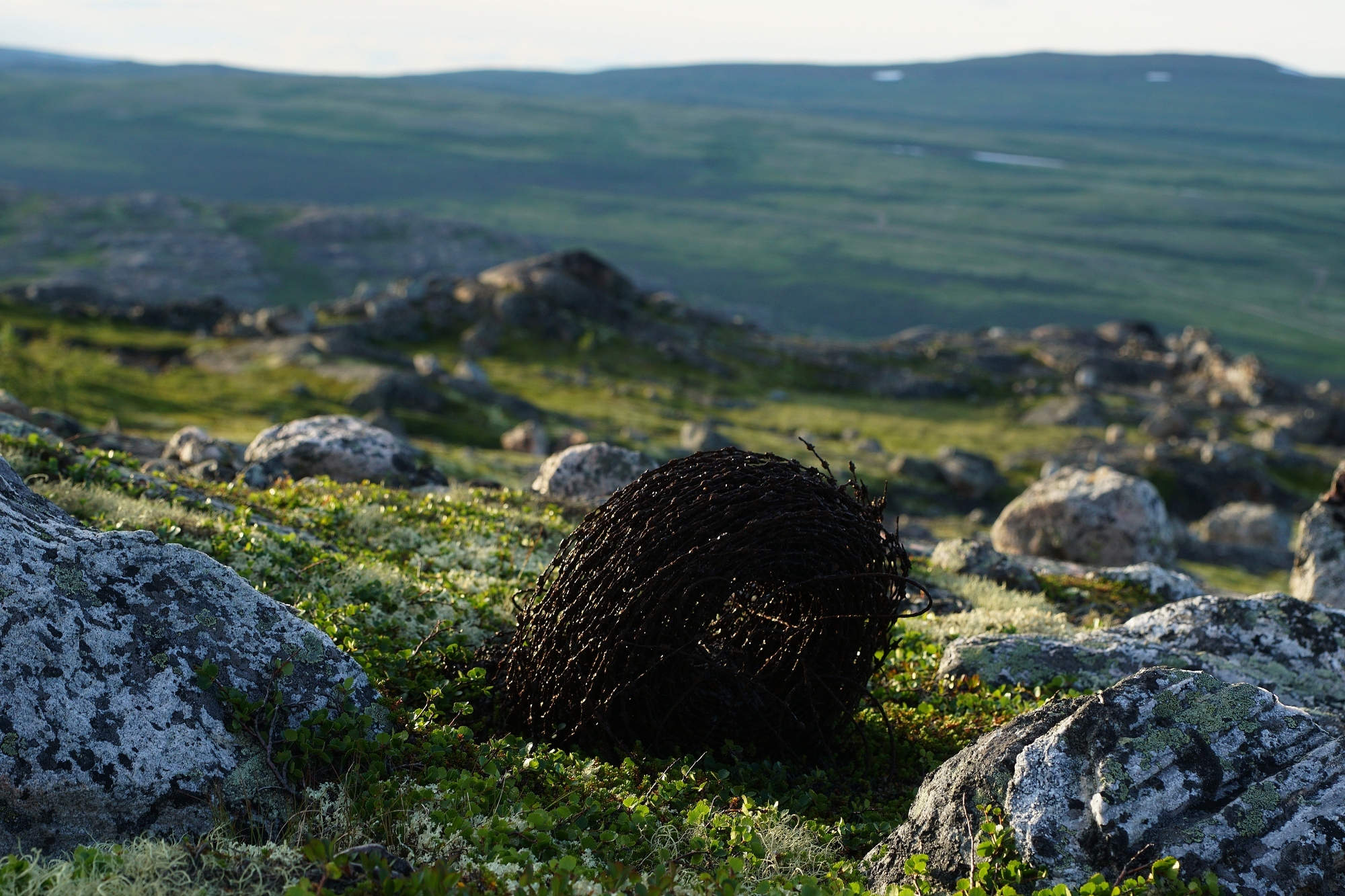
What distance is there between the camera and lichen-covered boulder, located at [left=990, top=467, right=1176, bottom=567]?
28.7 m

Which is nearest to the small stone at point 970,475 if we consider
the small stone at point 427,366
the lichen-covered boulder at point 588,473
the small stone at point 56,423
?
the small stone at point 427,366

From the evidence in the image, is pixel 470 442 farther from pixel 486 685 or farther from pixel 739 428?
pixel 486 685

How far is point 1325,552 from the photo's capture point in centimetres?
2084

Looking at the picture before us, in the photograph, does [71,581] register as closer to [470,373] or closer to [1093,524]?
[1093,524]

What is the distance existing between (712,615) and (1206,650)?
7.01 metres

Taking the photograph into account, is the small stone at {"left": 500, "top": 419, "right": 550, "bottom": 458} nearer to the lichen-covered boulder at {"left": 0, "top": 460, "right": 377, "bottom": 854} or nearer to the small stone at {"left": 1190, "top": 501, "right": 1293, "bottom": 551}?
the small stone at {"left": 1190, "top": 501, "right": 1293, "bottom": 551}

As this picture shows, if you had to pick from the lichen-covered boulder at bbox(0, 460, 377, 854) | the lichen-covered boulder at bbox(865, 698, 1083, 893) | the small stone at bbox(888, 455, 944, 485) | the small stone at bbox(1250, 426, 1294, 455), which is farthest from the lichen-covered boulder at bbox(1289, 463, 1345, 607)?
the small stone at bbox(1250, 426, 1294, 455)

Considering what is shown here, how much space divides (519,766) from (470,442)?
40433 millimetres

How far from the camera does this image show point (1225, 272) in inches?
7495

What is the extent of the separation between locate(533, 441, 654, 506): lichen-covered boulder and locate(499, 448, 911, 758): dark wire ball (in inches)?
355

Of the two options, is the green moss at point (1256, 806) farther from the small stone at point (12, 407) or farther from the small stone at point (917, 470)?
the small stone at point (917, 470)

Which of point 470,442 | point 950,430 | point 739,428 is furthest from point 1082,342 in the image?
point 470,442

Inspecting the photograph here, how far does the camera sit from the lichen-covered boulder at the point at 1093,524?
28.7 meters

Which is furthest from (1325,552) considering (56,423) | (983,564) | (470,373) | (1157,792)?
(470,373)
